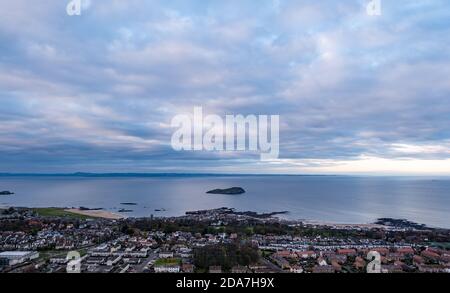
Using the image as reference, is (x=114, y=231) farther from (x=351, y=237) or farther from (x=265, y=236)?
(x=351, y=237)

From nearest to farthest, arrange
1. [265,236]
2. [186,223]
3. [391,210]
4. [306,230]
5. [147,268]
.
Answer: [147,268]
[265,236]
[306,230]
[186,223]
[391,210]
